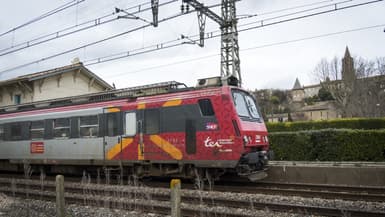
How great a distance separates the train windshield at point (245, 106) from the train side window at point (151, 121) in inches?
102

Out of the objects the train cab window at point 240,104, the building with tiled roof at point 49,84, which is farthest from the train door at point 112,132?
the building with tiled roof at point 49,84

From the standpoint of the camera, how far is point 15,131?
1677 cm

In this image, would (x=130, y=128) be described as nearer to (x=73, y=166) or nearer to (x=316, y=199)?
(x=73, y=166)

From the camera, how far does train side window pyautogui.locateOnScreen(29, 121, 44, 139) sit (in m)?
15.6

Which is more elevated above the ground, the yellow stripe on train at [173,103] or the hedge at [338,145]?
the yellow stripe on train at [173,103]

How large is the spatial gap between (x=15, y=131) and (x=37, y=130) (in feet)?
5.62

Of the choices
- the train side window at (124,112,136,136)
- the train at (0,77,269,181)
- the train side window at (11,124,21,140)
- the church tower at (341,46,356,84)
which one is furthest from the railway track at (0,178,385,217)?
the church tower at (341,46,356,84)

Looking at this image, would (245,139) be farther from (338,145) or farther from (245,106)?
(338,145)

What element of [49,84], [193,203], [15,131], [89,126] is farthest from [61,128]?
[49,84]

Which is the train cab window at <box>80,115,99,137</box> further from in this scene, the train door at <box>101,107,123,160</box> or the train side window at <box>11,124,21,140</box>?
the train side window at <box>11,124,21,140</box>

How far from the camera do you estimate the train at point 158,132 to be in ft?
36.0

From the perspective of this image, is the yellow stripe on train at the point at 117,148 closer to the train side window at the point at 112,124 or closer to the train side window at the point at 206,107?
the train side window at the point at 112,124

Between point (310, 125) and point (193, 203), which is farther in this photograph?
point (310, 125)

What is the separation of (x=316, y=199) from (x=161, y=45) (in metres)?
9.89
